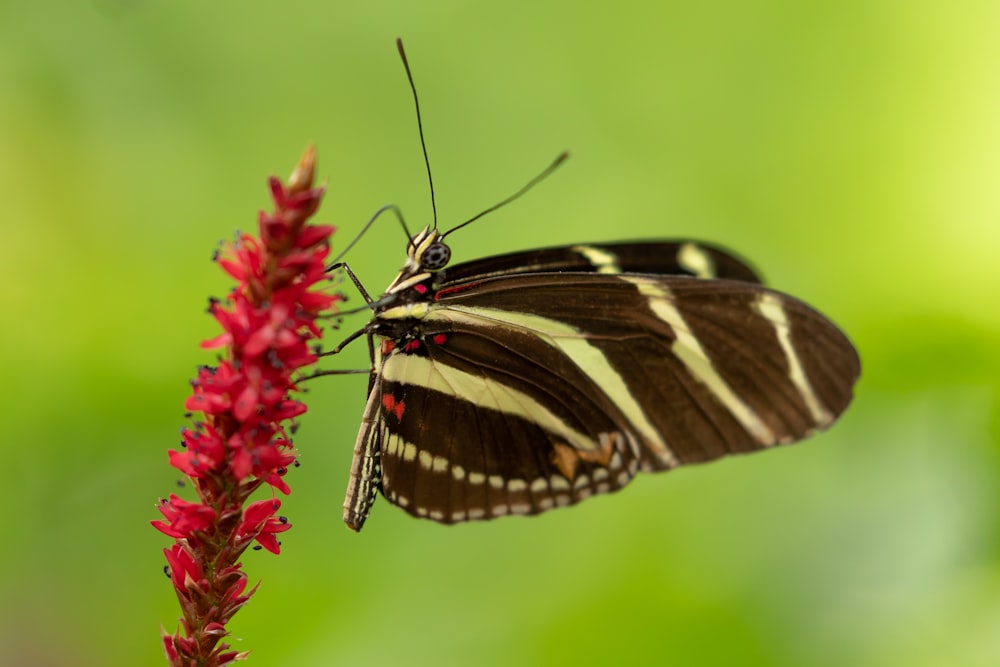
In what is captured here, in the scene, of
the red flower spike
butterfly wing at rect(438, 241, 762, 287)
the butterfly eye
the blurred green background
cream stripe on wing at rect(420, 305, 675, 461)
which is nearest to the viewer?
the red flower spike

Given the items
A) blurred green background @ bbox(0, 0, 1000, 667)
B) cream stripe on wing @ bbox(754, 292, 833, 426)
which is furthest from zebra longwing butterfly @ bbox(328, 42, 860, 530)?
blurred green background @ bbox(0, 0, 1000, 667)

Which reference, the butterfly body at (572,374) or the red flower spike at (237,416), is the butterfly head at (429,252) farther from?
the red flower spike at (237,416)

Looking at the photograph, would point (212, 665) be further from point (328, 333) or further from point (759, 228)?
point (759, 228)

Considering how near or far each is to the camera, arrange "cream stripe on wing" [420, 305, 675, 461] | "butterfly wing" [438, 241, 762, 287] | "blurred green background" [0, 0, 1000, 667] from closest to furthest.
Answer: "butterfly wing" [438, 241, 762, 287] → "cream stripe on wing" [420, 305, 675, 461] → "blurred green background" [0, 0, 1000, 667]

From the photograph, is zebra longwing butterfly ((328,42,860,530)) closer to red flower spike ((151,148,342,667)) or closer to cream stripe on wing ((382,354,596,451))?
cream stripe on wing ((382,354,596,451))

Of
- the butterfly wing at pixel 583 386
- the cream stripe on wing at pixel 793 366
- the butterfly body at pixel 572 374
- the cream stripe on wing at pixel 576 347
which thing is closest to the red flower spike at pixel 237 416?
the butterfly body at pixel 572 374

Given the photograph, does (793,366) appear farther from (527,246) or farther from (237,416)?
(527,246)
